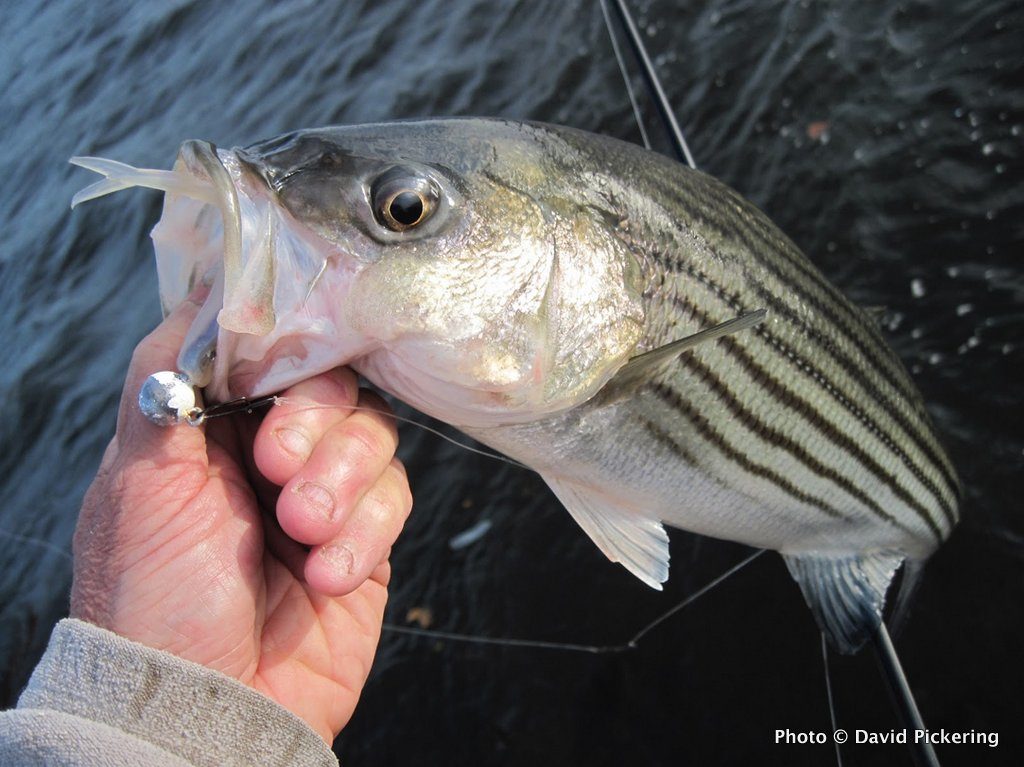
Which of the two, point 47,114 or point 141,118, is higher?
point 141,118

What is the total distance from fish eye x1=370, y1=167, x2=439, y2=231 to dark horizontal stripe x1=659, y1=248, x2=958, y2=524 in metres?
0.82

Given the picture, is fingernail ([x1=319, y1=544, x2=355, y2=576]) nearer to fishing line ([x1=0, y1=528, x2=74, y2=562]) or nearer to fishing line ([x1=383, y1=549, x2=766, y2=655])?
fishing line ([x1=383, y1=549, x2=766, y2=655])

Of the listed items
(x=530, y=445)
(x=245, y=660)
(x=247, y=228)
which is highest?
(x=247, y=228)

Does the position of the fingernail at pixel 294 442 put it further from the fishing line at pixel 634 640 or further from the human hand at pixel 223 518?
the fishing line at pixel 634 640

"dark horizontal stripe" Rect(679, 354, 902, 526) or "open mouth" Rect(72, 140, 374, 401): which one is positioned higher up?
"open mouth" Rect(72, 140, 374, 401)

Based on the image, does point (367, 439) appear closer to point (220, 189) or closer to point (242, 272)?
point (242, 272)

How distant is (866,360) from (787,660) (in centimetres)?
181

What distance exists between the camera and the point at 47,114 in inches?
511

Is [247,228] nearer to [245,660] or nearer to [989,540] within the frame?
[245,660]

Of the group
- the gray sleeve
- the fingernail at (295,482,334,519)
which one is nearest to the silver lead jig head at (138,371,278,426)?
the fingernail at (295,482,334,519)

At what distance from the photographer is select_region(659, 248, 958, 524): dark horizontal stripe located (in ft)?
8.31

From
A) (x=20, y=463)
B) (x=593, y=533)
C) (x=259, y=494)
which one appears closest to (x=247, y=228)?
(x=259, y=494)

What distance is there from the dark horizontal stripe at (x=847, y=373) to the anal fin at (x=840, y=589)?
43 centimetres

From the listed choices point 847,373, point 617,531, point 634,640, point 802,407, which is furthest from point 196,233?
point 634,640
